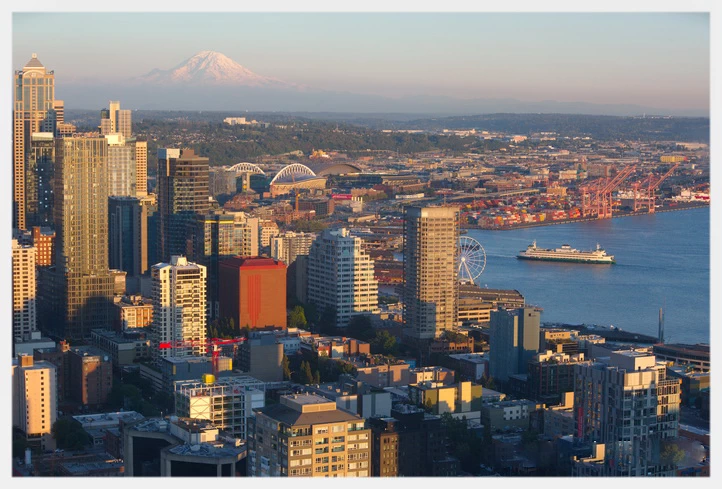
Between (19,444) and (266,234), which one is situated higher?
(266,234)

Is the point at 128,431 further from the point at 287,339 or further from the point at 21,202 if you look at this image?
the point at 21,202

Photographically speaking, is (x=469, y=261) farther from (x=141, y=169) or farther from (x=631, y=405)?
(x=631, y=405)

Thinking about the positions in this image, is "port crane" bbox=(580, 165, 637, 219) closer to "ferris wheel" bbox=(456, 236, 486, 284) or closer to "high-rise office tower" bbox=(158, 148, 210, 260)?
"ferris wheel" bbox=(456, 236, 486, 284)

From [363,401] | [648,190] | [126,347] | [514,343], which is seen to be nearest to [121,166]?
[126,347]

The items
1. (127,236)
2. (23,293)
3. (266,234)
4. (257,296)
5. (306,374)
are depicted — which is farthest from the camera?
(266,234)

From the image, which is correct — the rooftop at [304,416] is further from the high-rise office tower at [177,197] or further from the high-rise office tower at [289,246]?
the high-rise office tower at [289,246]

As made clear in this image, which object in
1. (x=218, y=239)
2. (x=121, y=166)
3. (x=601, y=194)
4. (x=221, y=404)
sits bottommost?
(x=221, y=404)

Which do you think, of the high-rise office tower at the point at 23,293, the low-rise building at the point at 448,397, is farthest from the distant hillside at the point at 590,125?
the low-rise building at the point at 448,397

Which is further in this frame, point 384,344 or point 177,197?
point 177,197

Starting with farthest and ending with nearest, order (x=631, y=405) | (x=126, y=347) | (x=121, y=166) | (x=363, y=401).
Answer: (x=121, y=166) < (x=126, y=347) < (x=363, y=401) < (x=631, y=405)
